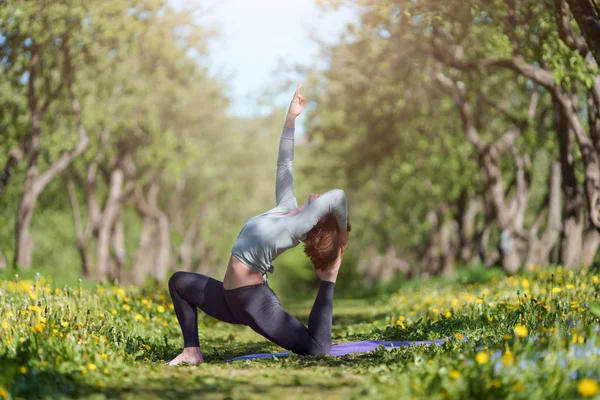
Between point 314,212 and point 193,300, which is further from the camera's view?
point 193,300

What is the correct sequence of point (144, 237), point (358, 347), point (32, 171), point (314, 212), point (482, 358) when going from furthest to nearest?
1. point (144, 237)
2. point (32, 171)
3. point (358, 347)
4. point (314, 212)
5. point (482, 358)

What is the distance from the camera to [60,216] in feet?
129

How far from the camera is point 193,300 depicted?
6.55 meters

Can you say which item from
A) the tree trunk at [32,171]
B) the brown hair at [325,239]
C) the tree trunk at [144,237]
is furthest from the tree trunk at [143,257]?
the brown hair at [325,239]

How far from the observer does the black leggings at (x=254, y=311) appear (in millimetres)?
6301

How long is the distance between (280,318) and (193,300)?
2.85ft

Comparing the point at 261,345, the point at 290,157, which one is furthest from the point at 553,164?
the point at 290,157

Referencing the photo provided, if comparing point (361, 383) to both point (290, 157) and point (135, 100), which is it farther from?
point (135, 100)

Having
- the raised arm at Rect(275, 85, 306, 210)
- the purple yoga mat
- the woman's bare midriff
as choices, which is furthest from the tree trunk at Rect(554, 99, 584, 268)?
the woman's bare midriff

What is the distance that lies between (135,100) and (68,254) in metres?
19.7

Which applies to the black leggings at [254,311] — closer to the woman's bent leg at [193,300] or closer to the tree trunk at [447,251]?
the woman's bent leg at [193,300]

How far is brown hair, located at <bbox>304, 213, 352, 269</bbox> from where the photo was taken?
20.8ft

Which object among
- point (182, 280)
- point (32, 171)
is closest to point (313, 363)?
point (182, 280)

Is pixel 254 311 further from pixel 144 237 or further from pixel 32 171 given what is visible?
pixel 144 237
